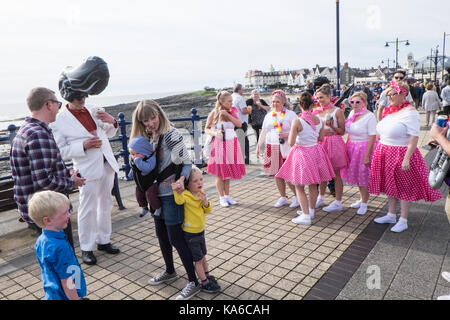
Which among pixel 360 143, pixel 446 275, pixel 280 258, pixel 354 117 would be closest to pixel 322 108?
pixel 354 117

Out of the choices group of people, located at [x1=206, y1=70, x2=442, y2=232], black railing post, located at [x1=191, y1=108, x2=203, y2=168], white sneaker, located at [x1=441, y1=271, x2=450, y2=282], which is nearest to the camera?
white sneaker, located at [x1=441, y1=271, x2=450, y2=282]

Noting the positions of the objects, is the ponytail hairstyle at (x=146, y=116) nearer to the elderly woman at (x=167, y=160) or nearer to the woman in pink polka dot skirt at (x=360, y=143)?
the elderly woman at (x=167, y=160)

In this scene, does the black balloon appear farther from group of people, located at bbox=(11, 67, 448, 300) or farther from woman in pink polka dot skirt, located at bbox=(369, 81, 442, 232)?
woman in pink polka dot skirt, located at bbox=(369, 81, 442, 232)

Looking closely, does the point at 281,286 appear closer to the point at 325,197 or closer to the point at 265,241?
the point at 265,241

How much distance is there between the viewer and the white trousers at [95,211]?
3796 millimetres

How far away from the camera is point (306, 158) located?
4.53 meters

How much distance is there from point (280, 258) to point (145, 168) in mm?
1851

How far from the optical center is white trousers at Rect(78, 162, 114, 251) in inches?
149

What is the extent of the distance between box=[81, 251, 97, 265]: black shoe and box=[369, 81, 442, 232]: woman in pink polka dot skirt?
358 centimetres

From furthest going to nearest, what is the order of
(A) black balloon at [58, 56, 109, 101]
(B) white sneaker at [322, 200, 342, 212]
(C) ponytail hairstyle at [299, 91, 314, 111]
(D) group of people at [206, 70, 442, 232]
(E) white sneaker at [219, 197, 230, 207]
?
1. (E) white sneaker at [219, 197, 230, 207]
2. (B) white sneaker at [322, 200, 342, 212]
3. (C) ponytail hairstyle at [299, 91, 314, 111]
4. (D) group of people at [206, 70, 442, 232]
5. (A) black balloon at [58, 56, 109, 101]

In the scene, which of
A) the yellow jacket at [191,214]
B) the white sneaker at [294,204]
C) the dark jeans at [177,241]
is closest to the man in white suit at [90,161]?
the dark jeans at [177,241]

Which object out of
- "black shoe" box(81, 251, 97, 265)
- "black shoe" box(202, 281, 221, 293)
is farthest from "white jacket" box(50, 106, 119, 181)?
"black shoe" box(202, 281, 221, 293)

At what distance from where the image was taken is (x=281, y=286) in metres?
3.16
